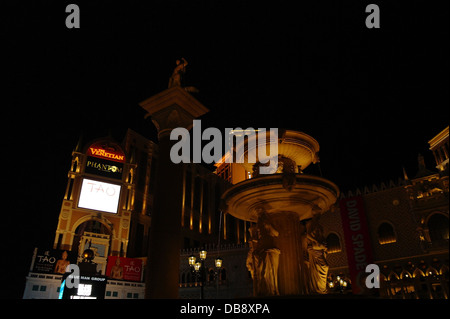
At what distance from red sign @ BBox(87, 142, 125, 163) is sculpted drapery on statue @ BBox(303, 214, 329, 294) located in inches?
1263

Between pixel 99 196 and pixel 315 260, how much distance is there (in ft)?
101

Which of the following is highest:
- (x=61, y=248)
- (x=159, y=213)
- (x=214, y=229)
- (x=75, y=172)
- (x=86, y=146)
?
(x=86, y=146)

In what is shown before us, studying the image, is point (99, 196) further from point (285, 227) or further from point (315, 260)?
point (315, 260)

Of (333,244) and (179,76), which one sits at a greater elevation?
(179,76)

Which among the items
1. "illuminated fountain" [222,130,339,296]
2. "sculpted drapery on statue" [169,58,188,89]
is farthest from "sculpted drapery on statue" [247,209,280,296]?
"sculpted drapery on statue" [169,58,188,89]

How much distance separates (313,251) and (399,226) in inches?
683

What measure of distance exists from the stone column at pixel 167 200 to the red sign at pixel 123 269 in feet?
89.4

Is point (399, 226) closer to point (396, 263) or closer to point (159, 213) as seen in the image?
point (396, 263)

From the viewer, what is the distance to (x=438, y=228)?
21.0 m

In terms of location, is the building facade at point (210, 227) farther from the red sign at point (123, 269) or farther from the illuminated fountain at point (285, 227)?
the illuminated fountain at point (285, 227)

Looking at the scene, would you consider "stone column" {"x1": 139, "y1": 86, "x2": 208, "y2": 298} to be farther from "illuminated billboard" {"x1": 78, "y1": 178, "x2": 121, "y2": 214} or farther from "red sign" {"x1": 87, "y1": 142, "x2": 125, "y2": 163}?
"red sign" {"x1": 87, "y1": 142, "x2": 125, "y2": 163}

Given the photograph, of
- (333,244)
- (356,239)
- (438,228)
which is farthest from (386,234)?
(333,244)

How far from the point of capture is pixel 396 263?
21.6 m
